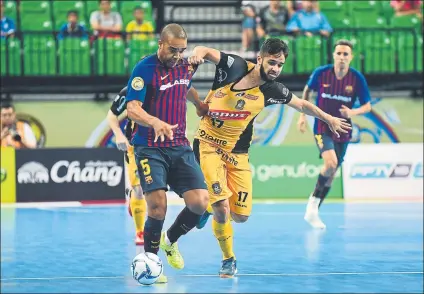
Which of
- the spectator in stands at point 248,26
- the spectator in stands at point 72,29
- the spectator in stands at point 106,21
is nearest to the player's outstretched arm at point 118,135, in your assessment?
the spectator in stands at point 72,29

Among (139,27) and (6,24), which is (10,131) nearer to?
(6,24)

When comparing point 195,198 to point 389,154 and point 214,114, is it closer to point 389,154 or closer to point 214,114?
point 214,114

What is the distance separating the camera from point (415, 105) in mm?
21031

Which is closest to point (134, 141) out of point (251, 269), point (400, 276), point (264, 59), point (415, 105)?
point (264, 59)

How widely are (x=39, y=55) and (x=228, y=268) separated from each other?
11.5 metres

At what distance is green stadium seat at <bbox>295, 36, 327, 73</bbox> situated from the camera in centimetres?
2058

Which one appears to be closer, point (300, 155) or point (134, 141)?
point (134, 141)

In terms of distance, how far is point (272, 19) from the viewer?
20.7 meters

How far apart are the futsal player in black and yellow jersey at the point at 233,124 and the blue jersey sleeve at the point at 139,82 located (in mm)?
767

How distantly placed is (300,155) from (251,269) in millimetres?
8486

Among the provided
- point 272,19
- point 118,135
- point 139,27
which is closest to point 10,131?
point 139,27

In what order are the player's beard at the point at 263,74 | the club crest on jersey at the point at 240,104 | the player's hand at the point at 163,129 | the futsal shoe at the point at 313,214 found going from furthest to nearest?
1. the futsal shoe at the point at 313,214
2. the club crest on jersey at the point at 240,104
3. the player's beard at the point at 263,74
4. the player's hand at the point at 163,129

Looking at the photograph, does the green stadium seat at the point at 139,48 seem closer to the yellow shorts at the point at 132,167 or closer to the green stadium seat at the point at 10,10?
the green stadium seat at the point at 10,10

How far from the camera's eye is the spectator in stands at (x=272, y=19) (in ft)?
67.5
